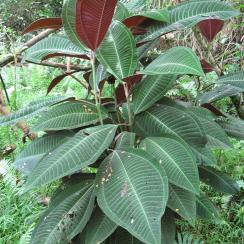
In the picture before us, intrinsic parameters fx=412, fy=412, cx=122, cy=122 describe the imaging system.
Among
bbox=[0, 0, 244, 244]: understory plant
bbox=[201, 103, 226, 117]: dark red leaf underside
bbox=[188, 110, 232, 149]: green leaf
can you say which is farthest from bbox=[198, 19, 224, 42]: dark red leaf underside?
bbox=[188, 110, 232, 149]: green leaf

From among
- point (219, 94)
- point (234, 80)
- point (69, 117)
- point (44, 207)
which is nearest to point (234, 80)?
point (234, 80)

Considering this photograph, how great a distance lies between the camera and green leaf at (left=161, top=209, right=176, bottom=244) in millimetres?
1284

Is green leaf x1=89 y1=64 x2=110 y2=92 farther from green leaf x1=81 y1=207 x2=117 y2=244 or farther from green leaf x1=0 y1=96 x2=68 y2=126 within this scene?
green leaf x1=81 y1=207 x2=117 y2=244

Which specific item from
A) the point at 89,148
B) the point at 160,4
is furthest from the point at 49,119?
the point at 160,4

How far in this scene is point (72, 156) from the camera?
1056 millimetres

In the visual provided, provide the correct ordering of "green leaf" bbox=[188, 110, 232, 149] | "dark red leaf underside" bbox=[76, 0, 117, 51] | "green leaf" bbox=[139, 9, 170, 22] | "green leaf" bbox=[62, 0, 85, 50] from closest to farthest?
"dark red leaf underside" bbox=[76, 0, 117, 51] → "green leaf" bbox=[62, 0, 85, 50] → "green leaf" bbox=[139, 9, 170, 22] → "green leaf" bbox=[188, 110, 232, 149]

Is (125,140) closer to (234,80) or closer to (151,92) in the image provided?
(151,92)

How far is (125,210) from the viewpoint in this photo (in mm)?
965

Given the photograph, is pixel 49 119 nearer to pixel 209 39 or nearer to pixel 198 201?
pixel 198 201

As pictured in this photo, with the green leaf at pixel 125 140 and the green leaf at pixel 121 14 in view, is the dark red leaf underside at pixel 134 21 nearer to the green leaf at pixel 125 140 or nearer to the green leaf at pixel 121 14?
the green leaf at pixel 121 14

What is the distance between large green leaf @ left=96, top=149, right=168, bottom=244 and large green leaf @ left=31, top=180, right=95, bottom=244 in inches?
5.8

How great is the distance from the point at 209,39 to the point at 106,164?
859mm

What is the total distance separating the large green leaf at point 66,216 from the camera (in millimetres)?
1188

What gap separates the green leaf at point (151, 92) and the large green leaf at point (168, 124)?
0.03m
